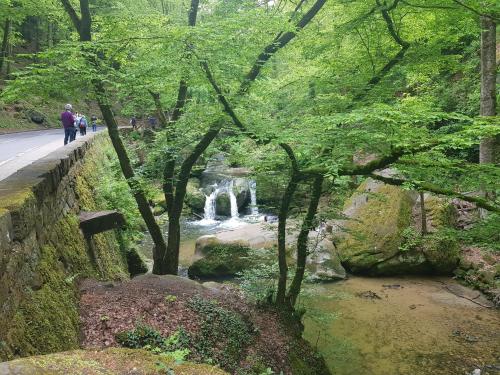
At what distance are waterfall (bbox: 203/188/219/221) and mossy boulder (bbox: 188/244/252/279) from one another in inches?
327

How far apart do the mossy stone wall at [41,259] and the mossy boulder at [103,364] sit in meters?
1.40

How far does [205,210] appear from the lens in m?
22.7

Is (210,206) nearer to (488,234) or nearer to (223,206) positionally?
(223,206)

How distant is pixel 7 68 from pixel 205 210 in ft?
70.6

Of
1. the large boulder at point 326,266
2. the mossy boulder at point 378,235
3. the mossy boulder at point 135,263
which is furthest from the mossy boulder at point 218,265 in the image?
the mossy boulder at point 378,235

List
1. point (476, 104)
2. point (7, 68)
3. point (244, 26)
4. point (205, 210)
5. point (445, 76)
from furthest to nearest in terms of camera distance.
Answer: point (7, 68), point (205, 210), point (445, 76), point (476, 104), point (244, 26)

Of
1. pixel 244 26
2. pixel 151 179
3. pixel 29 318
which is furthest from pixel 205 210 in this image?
pixel 29 318

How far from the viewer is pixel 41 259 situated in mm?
5441

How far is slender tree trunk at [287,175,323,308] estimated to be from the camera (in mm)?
7816

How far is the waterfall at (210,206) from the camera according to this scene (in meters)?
22.3

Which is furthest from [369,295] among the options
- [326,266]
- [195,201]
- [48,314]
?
[195,201]

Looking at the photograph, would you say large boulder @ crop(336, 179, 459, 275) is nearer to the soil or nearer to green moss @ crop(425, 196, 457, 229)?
green moss @ crop(425, 196, 457, 229)

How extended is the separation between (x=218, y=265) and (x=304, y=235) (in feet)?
20.6

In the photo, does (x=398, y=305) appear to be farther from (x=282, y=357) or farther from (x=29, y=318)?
(x=29, y=318)
